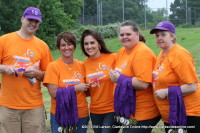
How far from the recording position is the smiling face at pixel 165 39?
13.1 feet

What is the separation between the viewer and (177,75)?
385 centimetres

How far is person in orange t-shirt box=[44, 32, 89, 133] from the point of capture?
4.48 m

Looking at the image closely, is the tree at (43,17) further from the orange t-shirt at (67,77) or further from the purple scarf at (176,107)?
the purple scarf at (176,107)

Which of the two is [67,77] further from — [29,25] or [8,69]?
[29,25]

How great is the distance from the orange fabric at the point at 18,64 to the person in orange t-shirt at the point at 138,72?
1365mm

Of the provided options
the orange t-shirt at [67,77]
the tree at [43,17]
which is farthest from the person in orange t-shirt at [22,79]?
the tree at [43,17]

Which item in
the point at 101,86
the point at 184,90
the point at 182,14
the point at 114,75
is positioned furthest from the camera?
the point at 182,14

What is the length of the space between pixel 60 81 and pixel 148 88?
1.29 meters

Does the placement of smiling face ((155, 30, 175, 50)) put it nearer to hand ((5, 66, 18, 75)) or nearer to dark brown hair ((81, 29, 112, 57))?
dark brown hair ((81, 29, 112, 57))

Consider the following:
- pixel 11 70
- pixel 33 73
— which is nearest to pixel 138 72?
pixel 33 73

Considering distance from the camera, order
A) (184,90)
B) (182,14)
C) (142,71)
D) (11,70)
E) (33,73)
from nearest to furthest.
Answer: (184,90) → (142,71) → (11,70) → (33,73) → (182,14)

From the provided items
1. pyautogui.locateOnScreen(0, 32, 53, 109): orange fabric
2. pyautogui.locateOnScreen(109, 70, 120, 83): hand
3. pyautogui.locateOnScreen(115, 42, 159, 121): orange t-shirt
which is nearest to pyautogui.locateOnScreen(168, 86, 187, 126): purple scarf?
pyautogui.locateOnScreen(115, 42, 159, 121): orange t-shirt

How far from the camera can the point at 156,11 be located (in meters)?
33.9

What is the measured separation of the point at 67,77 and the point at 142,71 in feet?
3.90
